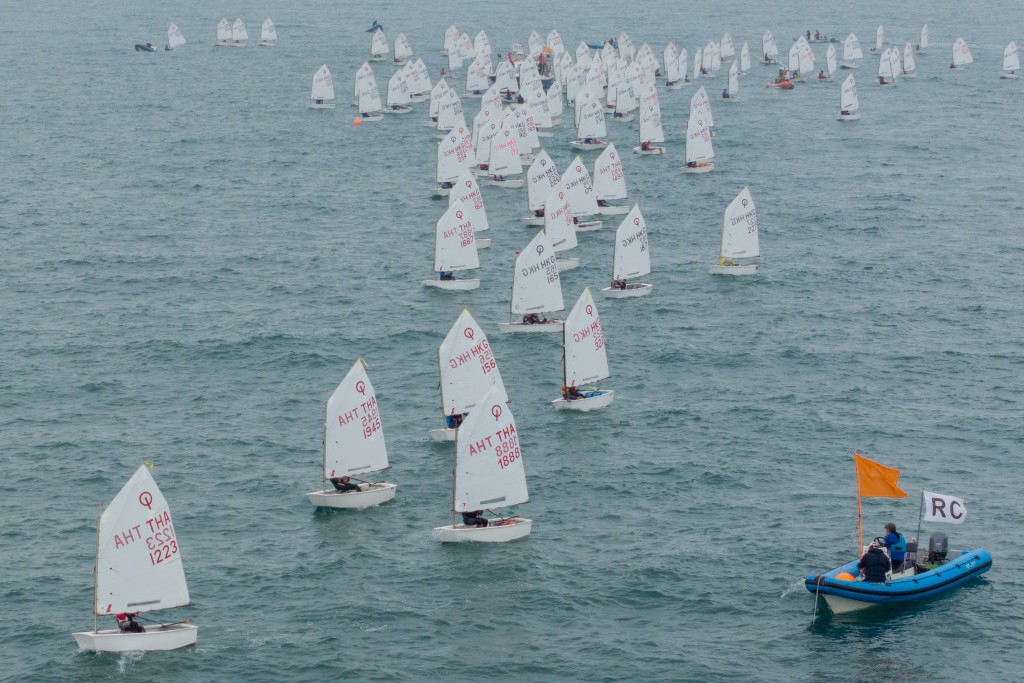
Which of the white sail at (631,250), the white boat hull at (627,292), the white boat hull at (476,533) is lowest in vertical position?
the white boat hull at (476,533)

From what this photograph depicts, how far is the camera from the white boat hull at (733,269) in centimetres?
13638

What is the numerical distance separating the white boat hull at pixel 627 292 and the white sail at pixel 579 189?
21852 mm

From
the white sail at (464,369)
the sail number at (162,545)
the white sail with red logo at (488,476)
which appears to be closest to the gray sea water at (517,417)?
the white sail with red logo at (488,476)

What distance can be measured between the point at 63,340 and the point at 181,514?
3543cm

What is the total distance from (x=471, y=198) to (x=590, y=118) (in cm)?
4536

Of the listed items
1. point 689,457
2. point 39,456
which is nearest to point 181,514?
point 39,456

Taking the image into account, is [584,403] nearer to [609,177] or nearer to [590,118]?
[609,177]

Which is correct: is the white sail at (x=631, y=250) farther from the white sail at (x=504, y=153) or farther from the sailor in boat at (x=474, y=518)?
the sailor in boat at (x=474, y=518)

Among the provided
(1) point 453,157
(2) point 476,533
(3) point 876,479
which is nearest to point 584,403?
(2) point 476,533

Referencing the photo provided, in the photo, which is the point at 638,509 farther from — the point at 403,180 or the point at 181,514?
the point at 403,180

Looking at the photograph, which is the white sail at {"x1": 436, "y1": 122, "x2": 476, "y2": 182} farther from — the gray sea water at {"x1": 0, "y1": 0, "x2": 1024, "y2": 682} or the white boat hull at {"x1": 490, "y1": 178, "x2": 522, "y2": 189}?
the white boat hull at {"x1": 490, "y1": 178, "x2": 522, "y2": 189}

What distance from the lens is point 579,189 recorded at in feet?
497

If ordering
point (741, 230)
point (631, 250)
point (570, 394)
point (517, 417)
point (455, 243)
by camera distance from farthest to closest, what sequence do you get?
point (741, 230)
point (455, 243)
point (631, 250)
point (570, 394)
point (517, 417)

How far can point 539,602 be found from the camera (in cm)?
7806
